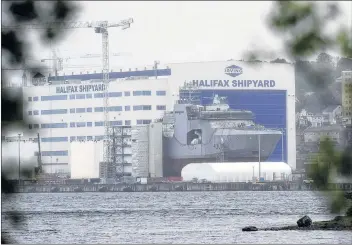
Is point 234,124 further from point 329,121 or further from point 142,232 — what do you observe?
point 142,232

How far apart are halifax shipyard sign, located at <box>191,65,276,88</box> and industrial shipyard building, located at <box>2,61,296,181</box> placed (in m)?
0.07

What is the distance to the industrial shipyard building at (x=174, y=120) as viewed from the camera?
8150 cm

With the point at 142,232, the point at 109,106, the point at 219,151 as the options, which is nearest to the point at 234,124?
the point at 219,151

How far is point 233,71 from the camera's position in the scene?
84625 mm

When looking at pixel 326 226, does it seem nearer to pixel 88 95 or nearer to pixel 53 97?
pixel 88 95

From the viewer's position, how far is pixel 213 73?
84500 millimetres

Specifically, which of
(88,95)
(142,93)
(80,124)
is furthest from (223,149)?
(88,95)

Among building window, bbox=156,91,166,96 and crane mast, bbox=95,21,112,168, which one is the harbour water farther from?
building window, bbox=156,91,166,96

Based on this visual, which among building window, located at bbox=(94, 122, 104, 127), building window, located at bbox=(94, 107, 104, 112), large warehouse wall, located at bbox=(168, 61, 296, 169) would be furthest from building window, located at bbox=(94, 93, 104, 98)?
large warehouse wall, located at bbox=(168, 61, 296, 169)

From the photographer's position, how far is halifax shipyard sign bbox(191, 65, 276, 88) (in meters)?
84.3

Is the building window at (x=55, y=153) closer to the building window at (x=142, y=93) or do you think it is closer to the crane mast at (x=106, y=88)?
the crane mast at (x=106, y=88)

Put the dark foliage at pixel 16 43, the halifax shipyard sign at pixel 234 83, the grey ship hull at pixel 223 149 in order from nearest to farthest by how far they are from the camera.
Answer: the dark foliage at pixel 16 43 < the grey ship hull at pixel 223 149 < the halifax shipyard sign at pixel 234 83

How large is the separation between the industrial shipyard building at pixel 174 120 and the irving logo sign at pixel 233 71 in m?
0.01

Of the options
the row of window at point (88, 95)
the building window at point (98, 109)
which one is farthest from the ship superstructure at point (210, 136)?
the building window at point (98, 109)
